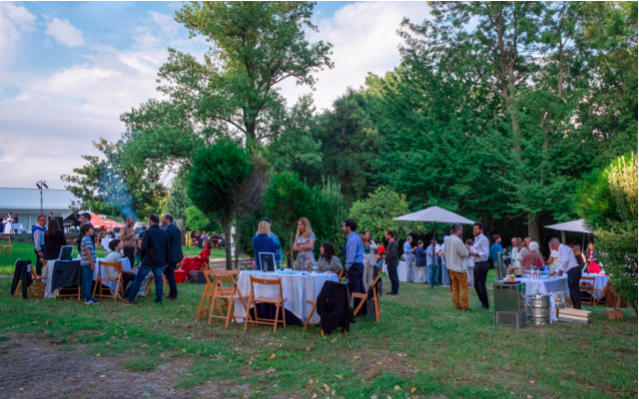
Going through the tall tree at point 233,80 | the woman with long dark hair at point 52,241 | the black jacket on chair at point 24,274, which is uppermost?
the tall tree at point 233,80

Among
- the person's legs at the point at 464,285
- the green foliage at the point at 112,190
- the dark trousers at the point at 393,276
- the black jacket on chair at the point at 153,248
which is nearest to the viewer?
the black jacket on chair at the point at 153,248

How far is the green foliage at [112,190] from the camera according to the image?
3344 centimetres

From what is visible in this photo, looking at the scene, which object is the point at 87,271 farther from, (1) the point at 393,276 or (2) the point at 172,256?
(1) the point at 393,276

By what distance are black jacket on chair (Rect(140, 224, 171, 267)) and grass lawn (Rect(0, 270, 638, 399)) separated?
80 centimetres

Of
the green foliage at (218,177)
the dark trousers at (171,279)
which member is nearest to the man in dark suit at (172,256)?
the dark trousers at (171,279)

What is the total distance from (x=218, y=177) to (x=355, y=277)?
719 centimetres

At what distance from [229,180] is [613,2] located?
20.9m

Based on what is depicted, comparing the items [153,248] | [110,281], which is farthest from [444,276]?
[110,281]

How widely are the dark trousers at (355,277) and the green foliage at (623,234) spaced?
3758mm

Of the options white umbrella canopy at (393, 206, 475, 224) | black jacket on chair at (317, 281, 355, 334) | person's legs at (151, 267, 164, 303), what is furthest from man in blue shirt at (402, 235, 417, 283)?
black jacket on chair at (317, 281, 355, 334)

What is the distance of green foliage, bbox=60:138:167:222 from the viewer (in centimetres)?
3344

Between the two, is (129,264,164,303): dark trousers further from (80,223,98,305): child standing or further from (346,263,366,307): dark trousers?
(346,263,366,307): dark trousers

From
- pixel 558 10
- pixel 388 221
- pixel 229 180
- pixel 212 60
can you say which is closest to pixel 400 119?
pixel 388 221

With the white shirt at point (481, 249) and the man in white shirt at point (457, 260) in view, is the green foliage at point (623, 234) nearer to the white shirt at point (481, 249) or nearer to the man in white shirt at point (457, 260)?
the white shirt at point (481, 249)
